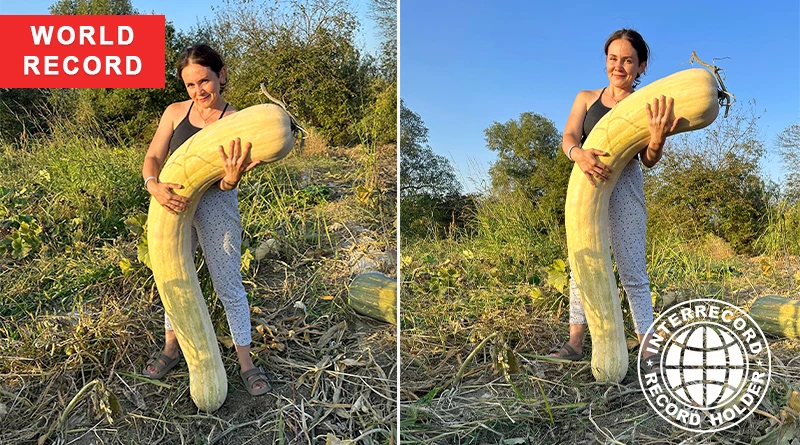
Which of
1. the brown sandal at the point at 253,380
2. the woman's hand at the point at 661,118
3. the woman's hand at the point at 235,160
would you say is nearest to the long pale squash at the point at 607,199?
the woman's hand at the point at 661,118

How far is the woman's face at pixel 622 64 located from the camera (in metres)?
2.14

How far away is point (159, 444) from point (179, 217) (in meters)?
0.97

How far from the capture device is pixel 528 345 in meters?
2.72

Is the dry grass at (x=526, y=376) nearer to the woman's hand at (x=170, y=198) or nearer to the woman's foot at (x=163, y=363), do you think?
the woman's foot at (x=163, y=363)

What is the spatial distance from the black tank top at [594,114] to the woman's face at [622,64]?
0.08 m

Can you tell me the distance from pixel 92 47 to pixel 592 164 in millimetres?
2330

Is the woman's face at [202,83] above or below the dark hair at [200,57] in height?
below

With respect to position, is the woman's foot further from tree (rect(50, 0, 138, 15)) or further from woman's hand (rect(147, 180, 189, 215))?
tree (rect(50, 0, 138, 15))

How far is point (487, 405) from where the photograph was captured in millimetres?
2428

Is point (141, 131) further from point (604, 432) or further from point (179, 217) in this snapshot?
point (604, 432)

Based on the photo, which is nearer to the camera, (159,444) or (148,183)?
(148,183)

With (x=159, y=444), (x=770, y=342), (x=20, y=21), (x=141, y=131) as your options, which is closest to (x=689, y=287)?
(x=770, y=342)

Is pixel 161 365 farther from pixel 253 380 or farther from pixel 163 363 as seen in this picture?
pixel 253 380

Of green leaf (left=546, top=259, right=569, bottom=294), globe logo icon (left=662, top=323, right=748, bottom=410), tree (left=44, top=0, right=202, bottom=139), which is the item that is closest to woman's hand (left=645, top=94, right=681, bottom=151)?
green leaf (left=546, top=259, right=569, bottom=294)
